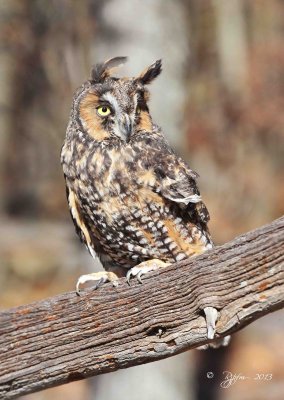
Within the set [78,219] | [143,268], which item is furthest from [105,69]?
[143,268]

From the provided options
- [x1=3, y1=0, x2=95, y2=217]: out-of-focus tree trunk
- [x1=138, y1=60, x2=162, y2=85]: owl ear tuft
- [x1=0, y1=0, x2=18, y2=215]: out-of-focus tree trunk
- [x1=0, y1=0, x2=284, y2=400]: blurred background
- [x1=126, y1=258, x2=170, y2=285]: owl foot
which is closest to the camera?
[x1=126, y1=258, x2=170, y2=285]: owl foot

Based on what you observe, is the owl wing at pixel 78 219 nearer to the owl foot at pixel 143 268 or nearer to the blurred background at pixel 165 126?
the owl foot at pixel 143 268

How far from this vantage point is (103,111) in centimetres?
387

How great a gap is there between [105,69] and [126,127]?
324 mm

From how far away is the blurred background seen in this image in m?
6.34

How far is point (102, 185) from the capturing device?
372 cm

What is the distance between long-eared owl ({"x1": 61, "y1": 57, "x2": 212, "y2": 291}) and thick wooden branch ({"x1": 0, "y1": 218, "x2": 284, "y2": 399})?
40cm

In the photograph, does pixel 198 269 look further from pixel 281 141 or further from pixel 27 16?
pixel 281 141

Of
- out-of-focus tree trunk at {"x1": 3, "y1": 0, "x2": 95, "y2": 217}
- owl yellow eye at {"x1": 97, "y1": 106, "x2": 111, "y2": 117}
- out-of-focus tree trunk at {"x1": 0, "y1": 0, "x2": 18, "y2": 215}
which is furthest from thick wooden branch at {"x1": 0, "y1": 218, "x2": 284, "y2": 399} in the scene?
out-of-focus tree trunk at {"x1": 0, "y1": 0, "x2": 18, "y2": 215}

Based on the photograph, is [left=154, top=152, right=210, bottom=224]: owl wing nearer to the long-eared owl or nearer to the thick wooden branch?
the long-eared owl

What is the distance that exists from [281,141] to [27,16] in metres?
4.47

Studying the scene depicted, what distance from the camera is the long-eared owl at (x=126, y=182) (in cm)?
370

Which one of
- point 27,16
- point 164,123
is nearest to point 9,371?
point 164,123

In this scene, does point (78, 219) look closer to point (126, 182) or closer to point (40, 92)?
point (126, 182)
